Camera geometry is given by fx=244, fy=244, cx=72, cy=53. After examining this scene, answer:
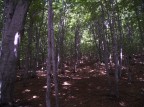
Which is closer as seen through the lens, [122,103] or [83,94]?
[122,103]

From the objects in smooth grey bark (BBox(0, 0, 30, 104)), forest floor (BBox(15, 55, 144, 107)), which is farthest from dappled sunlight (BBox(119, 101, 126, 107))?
smooth grey bark (BBox(0, 0, 30, 104))

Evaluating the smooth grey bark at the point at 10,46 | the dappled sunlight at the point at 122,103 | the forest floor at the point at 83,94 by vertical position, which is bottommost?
the dappled sunlight at the point at 122,103

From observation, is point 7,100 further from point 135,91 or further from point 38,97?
point 135,91

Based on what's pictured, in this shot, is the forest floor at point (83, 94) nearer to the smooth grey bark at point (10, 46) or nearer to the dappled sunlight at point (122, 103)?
the dappled sunlight at point (122, 103)

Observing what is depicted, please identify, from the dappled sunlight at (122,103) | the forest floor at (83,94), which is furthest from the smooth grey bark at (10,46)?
the dappled sunlight at (122,103)

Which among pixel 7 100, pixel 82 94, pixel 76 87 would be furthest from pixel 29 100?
pixel 7 100

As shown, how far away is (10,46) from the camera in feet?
28.6

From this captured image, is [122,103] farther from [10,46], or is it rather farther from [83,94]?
[10,46]

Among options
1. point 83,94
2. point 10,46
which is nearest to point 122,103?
point 83,94

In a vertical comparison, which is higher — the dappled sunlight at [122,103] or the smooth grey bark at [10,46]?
the smooth grey bark at [10,46]

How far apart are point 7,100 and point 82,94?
7.82 meters

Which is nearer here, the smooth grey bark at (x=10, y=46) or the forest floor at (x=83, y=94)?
the smooth grey bark at (x=10, y=46)

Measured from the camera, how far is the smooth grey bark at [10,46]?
8508 millimetres

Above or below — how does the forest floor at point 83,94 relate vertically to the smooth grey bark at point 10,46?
below
